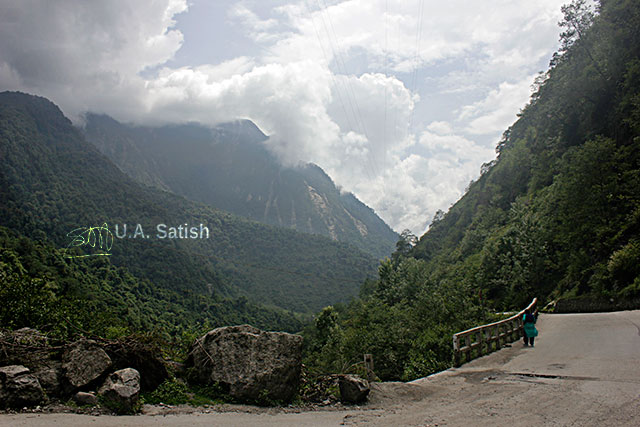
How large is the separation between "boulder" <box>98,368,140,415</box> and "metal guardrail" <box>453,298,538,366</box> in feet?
28.9

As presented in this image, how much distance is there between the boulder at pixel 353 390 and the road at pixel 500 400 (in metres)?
0.22

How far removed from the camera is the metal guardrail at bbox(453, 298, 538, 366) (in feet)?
38.6

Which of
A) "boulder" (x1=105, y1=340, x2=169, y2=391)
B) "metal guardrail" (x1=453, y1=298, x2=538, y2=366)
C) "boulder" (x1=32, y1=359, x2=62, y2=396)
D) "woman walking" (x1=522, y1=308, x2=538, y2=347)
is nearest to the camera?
"boulder" (x1=32, y1=359, x2=62, y2=396)

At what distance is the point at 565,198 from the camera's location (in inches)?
1224

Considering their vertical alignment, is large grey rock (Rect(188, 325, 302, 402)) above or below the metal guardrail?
above

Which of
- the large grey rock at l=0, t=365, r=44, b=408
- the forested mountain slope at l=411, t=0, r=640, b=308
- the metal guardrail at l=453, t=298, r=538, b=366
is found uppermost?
the forested mountain slope at l=411, t=0, r=640, b=308

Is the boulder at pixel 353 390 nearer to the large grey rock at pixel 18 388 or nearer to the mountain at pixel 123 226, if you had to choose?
the large grey rock at pixel 18 388

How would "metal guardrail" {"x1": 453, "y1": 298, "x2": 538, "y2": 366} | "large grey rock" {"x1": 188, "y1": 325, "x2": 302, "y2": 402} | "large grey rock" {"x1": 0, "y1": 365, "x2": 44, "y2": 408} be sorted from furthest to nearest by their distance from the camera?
"metal guardrail" {"x1": 453, "y1": 298, "x2": 538, "y2": 366}, "large grey rock" {"x1": 188, "y1": 325, "x2": 302, "y2": 402}, "large grey rock" {"x1": 0, "y1": 365, "x2": 44, "y2": 408}

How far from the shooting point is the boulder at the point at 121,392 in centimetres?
604

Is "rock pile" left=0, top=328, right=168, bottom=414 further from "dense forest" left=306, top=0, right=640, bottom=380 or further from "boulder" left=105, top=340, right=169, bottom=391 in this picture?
"dense forest" left=306, top=0, right=640, bottom=380

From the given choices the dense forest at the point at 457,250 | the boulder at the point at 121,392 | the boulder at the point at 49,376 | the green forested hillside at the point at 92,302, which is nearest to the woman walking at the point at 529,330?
the dense forest at the point at 457,250

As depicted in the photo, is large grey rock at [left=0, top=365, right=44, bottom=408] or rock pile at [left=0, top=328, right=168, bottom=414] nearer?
large grey rock at [left=0, top=365, right=44, bottom=408]

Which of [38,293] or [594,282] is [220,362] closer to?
[38,293]

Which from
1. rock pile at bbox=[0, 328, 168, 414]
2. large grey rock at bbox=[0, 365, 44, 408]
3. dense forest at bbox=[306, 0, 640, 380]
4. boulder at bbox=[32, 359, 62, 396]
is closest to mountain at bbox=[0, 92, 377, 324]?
dense forest at bbox=[306, 0, 640, 380]
